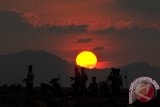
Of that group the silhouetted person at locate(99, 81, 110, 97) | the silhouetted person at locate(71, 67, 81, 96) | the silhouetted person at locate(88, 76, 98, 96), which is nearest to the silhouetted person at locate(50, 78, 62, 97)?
the silhouetted person at locate(71, 67, 81, 96)

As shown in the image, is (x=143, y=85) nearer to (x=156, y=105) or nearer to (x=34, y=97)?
(x=156, y=105)

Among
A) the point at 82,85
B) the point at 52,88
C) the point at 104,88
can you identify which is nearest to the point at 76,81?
the point at 82,85

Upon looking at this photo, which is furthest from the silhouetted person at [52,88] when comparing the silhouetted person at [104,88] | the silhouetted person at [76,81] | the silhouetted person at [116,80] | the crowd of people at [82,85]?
the silhouetted person at [116,80]

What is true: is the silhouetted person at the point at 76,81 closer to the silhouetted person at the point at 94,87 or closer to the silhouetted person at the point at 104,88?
the silhouetted person at the point at 94,87

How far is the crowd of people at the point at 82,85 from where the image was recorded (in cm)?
3572

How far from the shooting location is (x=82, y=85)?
3678 cm

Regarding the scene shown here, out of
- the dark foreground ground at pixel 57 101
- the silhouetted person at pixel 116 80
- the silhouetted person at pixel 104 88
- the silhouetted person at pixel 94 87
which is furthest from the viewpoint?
the silhouetted person at pixel 104 88

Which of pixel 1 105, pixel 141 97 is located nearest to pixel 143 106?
pixel 141 97

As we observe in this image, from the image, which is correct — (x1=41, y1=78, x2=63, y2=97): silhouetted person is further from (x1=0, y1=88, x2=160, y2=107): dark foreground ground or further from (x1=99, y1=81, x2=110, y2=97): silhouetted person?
(x1=99, y1=81, x2=110, y2=97): silhouetted person

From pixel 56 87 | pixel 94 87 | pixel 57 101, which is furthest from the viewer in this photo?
pixel 94 87

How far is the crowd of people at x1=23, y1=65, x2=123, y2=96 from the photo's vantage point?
3572 centimetres

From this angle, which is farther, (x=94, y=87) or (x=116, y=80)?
(x=94, y=87)

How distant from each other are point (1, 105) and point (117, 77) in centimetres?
771

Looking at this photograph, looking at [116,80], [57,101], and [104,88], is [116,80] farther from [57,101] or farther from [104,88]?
[57,101]
